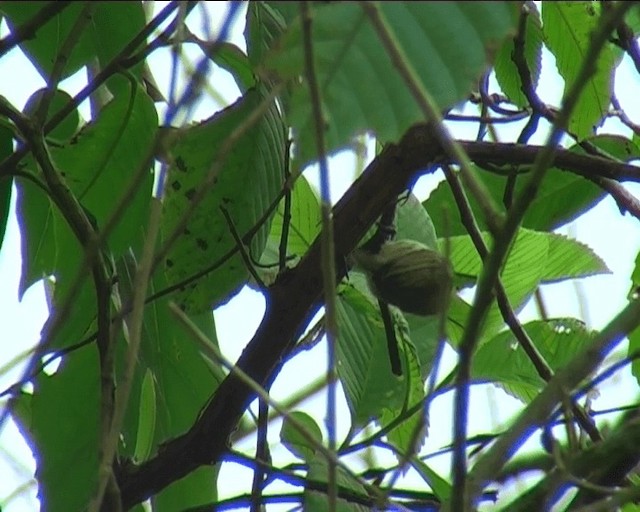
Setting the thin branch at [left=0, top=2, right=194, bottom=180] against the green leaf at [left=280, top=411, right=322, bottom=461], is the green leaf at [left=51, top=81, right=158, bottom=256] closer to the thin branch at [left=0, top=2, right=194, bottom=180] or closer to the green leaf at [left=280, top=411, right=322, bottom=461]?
the thin branch at [left=0, top=2, right=194, bottom=180]

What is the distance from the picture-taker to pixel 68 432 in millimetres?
718

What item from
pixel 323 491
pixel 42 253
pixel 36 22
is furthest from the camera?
pixel 42 253

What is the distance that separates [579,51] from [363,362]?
0.24 m

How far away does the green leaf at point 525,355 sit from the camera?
0.71m

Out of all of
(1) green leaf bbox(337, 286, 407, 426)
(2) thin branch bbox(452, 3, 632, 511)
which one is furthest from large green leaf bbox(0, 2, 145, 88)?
(2) thin branch bbox(452, 3, 632, 511)

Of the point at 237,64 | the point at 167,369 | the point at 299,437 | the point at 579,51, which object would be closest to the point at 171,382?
the point at 167,369

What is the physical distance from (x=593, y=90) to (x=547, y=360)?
0.59 ft

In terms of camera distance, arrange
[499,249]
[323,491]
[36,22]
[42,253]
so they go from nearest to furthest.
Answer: [499,249] → [36,22] → [323,491] → [42,253]

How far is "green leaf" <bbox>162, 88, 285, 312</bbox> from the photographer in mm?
634

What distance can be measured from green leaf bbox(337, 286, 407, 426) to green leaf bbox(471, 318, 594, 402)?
0.06 meters

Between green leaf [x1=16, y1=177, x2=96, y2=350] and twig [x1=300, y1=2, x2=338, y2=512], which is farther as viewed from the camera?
green leaf [x1=16, y1=177, x2=96, y2=350]

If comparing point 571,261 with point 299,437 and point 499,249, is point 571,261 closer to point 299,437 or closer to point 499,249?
point 299,437

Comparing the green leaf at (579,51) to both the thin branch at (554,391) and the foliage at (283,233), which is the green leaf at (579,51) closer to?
the foliage at (283,233)

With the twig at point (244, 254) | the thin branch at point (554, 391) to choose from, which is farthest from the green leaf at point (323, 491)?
the thin branch at point (554, 391)
